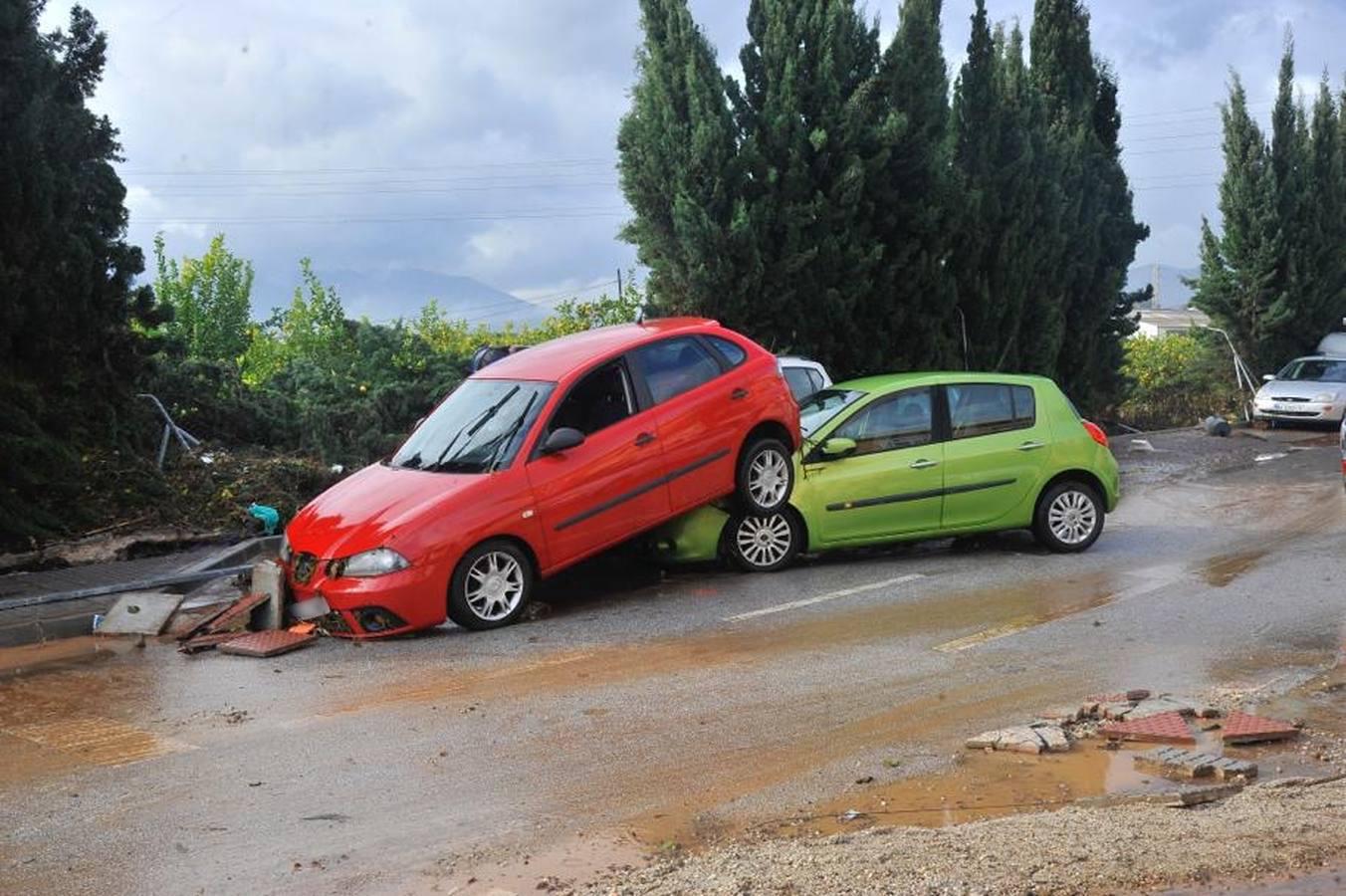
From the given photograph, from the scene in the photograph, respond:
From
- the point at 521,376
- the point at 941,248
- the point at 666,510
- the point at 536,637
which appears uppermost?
the point at 941,248

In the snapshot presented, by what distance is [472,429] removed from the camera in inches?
422

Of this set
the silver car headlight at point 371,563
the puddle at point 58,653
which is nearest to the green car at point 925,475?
the silver car headlight at point 371,563

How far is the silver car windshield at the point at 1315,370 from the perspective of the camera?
30125 mm

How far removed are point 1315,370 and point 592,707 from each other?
27.0 m

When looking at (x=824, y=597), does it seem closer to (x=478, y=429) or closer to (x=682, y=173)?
(x=478, y=429)

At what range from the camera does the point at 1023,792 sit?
625cm

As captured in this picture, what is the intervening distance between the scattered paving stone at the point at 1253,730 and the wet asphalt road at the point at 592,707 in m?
0.98

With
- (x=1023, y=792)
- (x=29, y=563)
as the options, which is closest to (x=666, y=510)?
(x=1023, y=792)

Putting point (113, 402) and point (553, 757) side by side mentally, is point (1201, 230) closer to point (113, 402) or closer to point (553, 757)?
point (113, 402)

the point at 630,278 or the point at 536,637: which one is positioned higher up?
the point at 630,278

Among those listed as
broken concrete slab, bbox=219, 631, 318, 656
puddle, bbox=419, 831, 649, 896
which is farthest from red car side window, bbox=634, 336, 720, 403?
puddle, bbox=419, 831, 649, 896

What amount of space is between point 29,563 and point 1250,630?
389 inches

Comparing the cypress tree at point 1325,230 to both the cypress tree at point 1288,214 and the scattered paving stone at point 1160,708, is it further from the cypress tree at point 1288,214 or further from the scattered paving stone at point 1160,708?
the scattered paving stone at point 1160,708

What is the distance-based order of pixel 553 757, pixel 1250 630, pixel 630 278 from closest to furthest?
pixel 553 757, pixel 1250 630, pixel 630 278
